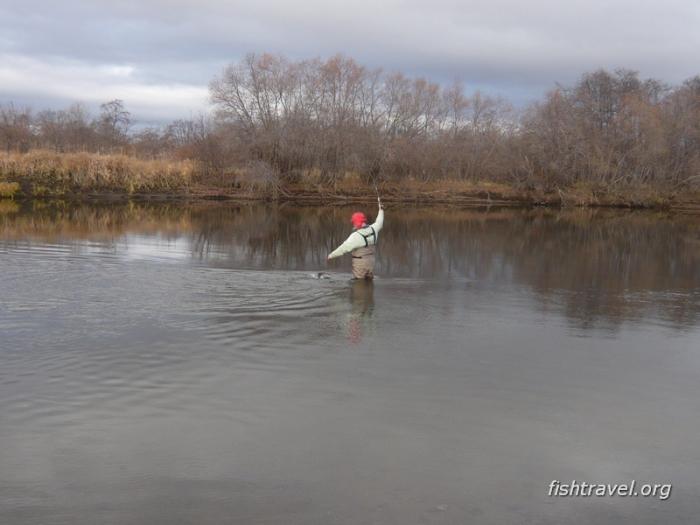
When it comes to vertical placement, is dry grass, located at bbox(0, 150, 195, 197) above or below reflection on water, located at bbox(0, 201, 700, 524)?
above

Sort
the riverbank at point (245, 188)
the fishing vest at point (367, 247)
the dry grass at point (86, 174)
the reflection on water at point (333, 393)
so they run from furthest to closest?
the riverbank at point (245, 188) < the dry grass at point (86, 174) < the fishing vest at point (367, 247) < the reflection on water at point (333, 393)

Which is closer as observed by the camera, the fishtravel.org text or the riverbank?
the fishtravel.org text

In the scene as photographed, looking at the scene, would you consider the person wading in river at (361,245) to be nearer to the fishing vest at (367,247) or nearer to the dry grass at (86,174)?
the fishing vest at (367,247)

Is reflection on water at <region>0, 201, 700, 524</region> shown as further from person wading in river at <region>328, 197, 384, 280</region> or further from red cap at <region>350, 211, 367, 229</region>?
red cap at <region>350, 211, 367, 229</region>

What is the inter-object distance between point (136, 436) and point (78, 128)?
6959 cm

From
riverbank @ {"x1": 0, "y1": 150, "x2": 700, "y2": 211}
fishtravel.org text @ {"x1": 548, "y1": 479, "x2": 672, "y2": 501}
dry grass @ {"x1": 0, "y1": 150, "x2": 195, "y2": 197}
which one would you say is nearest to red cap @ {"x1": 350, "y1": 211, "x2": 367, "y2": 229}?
fishtravel.org text @ {"x1": 548, "y1": 479, "x2": 672, "y2": 501}

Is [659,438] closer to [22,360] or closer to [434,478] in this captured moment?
[434,478]

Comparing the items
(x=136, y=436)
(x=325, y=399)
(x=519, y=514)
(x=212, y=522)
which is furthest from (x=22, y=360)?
(x=519, y=514)

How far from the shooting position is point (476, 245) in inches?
973

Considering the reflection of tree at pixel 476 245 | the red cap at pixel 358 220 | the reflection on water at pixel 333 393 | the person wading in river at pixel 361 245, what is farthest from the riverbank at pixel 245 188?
the red cap at pixel 358 220

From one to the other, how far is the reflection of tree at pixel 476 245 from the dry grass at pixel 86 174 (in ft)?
18.6

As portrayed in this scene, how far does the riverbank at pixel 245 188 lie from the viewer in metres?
47.5

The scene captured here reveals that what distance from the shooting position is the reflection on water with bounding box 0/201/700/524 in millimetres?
5488

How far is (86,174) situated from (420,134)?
30675 millimetres
